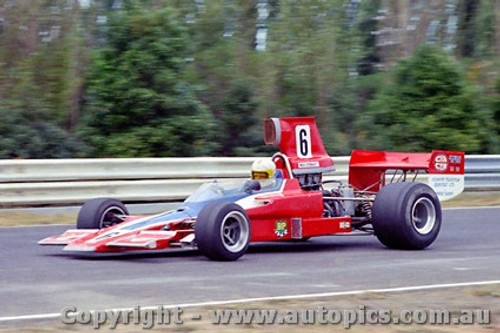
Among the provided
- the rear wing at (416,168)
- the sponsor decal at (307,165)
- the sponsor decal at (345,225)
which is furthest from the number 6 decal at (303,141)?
the sponsor decal at (345,225)

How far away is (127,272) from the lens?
8.76 meters

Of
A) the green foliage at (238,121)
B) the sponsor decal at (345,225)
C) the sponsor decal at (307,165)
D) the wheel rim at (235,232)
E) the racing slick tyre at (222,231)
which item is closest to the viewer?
the racing slick tyre at (222,231)

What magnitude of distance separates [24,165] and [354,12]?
11014 millimetres

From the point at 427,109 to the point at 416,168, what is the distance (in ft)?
27.8

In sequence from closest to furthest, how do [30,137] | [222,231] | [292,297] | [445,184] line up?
[292,297] → [222,231] → [445,184] → [30,137]

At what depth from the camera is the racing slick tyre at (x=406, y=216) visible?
10.5 metres

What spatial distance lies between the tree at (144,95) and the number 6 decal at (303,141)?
5998 mm

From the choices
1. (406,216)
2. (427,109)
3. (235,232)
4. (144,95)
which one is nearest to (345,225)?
(406,216)

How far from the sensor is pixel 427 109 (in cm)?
1973

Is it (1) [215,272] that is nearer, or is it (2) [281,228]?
(1) [215,272]

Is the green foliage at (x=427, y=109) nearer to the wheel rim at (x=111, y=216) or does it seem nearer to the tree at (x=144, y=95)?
the tree at (x=144, y=95)

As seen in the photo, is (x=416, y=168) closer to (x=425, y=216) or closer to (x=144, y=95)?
(x=425, y=216)

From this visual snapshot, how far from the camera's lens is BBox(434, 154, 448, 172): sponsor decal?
1146cm

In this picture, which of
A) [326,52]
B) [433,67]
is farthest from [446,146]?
[326,52]
